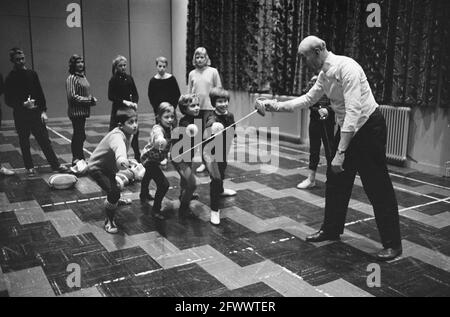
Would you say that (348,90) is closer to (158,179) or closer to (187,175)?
(187,175)

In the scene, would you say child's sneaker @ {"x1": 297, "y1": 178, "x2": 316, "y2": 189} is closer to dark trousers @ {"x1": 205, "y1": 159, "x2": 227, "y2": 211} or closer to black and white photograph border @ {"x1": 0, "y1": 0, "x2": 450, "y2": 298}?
black and white photograph border @ {"x1": 0, "y1": 0, "x2": 450, "y2": 298}

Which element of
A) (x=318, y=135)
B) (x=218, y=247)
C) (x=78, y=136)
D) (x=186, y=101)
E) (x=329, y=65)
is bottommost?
(x=218, y=247)

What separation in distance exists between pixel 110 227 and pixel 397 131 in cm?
400

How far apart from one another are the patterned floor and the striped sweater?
2.74ft

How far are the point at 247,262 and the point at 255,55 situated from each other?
558 cm

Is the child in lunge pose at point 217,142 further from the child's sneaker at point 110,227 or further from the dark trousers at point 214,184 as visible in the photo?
the child's sneaker at point 110,227

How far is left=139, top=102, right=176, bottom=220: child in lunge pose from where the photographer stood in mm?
3488

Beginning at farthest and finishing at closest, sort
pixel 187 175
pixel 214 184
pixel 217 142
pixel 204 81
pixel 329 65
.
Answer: pixel 204 81, pixel 217 142, pixel 187 175, pixel 214 184, pixel 329 65

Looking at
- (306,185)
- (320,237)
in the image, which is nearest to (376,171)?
(320,237)

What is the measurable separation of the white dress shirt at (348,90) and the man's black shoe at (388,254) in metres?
0.88

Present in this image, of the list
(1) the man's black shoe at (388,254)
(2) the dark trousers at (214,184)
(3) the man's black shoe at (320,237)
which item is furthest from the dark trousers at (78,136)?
(1) the man's black shoe at (388,254)

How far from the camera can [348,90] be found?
2801 mm

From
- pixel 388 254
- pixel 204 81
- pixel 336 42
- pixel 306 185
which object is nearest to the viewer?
pixel 388 254

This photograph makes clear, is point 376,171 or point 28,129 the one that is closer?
point 376,171
